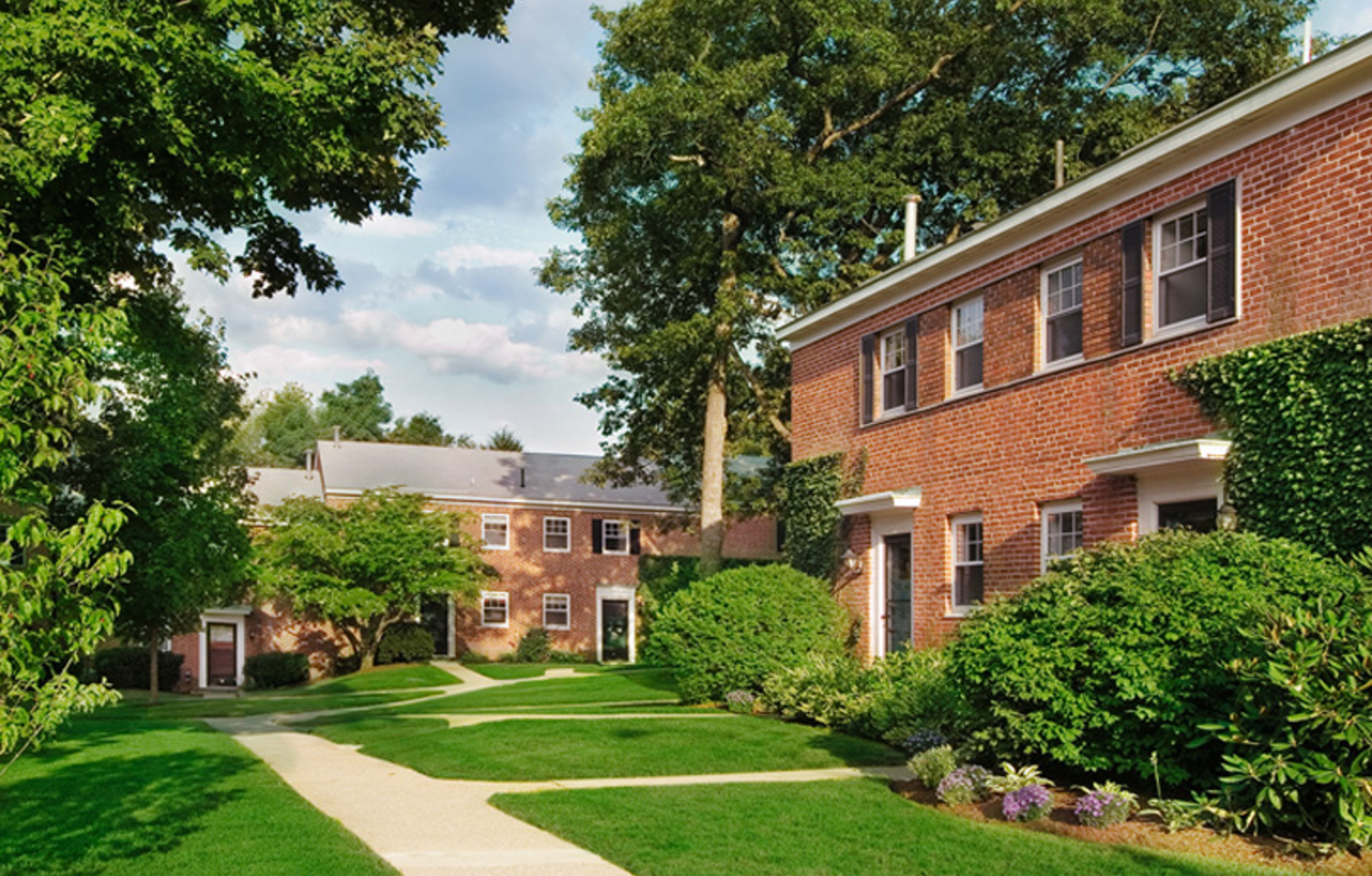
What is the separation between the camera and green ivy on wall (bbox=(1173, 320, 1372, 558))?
10.7 metres

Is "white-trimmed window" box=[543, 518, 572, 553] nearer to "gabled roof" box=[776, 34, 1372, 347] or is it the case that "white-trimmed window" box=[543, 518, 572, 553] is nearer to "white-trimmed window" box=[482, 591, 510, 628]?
"white-trimmed window" box=[482, 591, 510, 628]

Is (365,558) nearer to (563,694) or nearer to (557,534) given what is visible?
(557,534)

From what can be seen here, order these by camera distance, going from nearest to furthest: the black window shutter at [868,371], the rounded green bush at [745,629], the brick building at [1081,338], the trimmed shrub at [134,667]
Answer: the brick building at [1081,338] < the rounded green bush at [745,629] < the black window shutter at [868,371] < the trimmed shrub at [134,667]

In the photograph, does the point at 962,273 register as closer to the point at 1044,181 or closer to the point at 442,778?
the point at 442,778

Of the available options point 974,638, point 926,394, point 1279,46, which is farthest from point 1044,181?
point 974,638

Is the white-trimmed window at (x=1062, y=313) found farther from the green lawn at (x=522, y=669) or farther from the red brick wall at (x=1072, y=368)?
the green lawn at (x=522, y=669)

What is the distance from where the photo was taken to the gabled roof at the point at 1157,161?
11500mm

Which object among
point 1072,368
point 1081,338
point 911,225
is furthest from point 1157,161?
point 911,225

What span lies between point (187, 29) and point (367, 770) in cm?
779

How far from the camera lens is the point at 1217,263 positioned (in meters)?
12.8

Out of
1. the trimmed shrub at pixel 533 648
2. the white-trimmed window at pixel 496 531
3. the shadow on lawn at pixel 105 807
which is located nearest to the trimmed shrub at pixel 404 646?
the trimmed shrub at pixel 533 648

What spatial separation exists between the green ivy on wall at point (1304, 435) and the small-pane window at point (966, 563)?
16.8ft

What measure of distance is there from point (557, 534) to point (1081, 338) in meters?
30.2

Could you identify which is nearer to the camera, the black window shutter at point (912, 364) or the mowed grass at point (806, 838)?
the mowed grass at point (806, 838)
